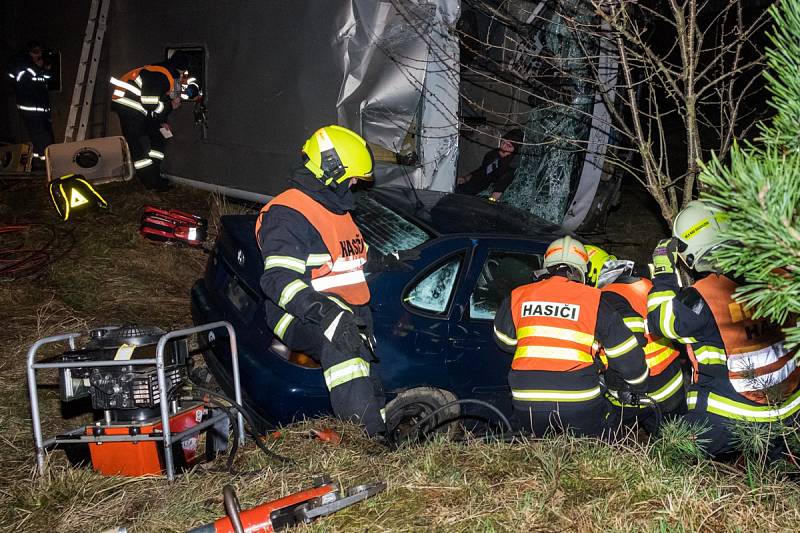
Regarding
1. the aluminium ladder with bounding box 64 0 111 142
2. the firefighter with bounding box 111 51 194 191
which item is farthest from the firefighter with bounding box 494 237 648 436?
the aluminium ladder with bounding box 64 0 111 142

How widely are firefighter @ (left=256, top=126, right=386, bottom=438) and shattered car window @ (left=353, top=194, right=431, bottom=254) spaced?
357mm

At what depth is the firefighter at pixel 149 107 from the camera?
9.13 metres

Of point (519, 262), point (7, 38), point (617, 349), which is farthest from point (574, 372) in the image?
point (7, 38)

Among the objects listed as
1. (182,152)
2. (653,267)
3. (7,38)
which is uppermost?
(7,38)

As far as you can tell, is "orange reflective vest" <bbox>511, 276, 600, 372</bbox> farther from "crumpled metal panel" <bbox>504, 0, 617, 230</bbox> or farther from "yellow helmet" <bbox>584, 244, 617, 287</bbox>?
"crumpled metal panel" <bbox>504, 0, 617, 230</bbox>

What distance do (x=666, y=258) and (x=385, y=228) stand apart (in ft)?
6.15

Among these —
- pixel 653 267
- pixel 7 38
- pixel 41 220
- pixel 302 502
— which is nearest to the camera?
pixel 302 502

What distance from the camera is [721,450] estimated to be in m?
3.79

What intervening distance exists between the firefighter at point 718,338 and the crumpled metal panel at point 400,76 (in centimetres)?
379

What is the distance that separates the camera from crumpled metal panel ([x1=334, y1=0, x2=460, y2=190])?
281 inches

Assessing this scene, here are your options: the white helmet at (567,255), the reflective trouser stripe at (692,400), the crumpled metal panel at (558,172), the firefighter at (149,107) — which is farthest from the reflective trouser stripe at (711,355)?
the firefighter at (149,107)

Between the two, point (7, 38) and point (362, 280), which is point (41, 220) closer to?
point (362, 280)

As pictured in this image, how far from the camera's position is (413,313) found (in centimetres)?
445

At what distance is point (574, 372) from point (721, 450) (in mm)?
828
